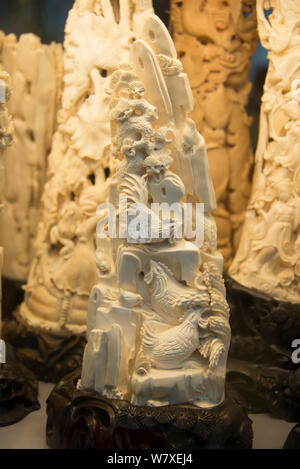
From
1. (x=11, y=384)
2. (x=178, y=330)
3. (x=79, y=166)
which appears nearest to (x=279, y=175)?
(x=79, y=166)

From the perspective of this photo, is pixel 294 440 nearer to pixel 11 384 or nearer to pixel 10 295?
pixel 11 384

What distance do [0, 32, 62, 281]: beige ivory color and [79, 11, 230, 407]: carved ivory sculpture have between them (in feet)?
3.69

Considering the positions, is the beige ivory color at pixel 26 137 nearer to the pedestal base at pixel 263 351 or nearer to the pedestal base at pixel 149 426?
the pedestal base at pixel 263 351

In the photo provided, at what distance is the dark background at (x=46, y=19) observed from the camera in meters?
3.40

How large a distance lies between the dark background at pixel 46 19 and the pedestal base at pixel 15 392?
173cm

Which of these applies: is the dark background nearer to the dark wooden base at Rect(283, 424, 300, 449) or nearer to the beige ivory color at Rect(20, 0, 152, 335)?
the beige ivory color at Rect(20, 0, 152, 335)

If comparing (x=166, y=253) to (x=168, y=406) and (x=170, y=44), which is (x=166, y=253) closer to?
(x=168, y=406)

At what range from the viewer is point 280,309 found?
122 inches

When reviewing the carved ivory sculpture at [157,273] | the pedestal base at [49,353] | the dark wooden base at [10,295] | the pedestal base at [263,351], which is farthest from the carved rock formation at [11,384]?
the pedestal base at [263,351]

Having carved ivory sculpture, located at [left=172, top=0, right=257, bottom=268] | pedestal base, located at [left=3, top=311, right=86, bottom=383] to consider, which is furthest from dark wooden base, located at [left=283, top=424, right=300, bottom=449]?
carved ivory sculpture, located at [left=172, top=0, right=257, bottom=268]

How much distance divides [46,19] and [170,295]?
1.82 m
